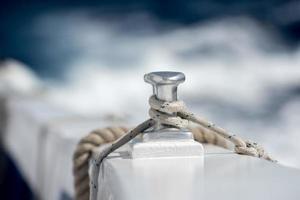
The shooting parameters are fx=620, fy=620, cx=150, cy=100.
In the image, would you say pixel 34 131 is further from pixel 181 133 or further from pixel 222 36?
pixel 222 36

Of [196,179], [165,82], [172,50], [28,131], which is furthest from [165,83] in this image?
[172,50]

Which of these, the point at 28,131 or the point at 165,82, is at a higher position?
the point at 165,82

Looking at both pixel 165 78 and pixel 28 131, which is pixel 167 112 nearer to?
pixel 165 78

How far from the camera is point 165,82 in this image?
501 millimetres

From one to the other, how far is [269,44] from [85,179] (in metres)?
4.21

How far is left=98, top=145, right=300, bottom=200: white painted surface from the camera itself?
39 centimetres

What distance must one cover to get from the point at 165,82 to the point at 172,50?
4146mm

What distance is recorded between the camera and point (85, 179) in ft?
2.14

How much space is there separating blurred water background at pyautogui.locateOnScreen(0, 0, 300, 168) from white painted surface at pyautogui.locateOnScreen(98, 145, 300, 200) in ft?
10.2

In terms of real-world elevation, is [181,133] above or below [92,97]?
above

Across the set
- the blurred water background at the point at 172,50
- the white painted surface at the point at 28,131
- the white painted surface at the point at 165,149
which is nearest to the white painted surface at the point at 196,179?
the white painted surface at the point at 165,149

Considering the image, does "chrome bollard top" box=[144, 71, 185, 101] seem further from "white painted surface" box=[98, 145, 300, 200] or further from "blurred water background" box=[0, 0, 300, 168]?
"blurred water background" box=[0, 0, 300, 168]

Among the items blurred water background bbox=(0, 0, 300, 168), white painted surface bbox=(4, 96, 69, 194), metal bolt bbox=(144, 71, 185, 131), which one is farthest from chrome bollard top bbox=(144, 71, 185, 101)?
blurred water background bbox=(0, 0, 300, 168)

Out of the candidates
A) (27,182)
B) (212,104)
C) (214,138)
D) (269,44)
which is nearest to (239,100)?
(212,104)
